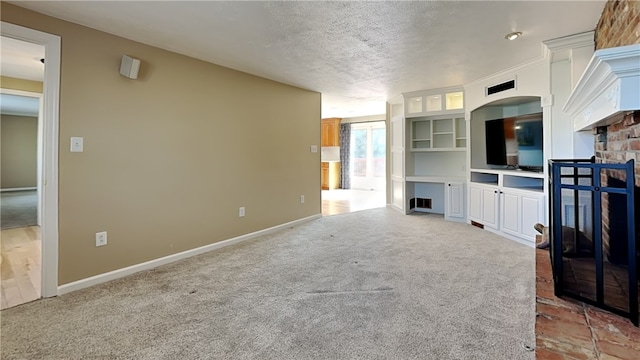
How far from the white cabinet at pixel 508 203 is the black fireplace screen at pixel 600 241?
190 cm

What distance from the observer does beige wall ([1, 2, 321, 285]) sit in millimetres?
2613

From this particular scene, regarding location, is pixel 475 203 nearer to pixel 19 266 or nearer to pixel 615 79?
pixel 615 79

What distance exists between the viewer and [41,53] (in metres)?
3.27

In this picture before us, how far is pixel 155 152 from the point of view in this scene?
10.4ft

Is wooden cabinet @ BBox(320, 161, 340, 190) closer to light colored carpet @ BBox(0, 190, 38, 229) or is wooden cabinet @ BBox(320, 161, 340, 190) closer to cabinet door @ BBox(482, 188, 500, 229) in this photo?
cabinet door @ BBox(482, 188, 500, 229)

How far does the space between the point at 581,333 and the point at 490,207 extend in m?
3.51

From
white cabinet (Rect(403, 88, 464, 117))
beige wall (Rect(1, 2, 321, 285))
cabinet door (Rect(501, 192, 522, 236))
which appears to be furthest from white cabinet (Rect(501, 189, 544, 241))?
beige wall (Rect(1, 2, 321, 285))

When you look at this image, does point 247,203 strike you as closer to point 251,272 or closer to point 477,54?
Answer: point 251,272

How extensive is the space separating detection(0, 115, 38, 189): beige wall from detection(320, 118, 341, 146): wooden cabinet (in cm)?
836

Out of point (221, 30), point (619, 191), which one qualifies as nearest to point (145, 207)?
point (221, 30)

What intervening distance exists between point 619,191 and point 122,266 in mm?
3588

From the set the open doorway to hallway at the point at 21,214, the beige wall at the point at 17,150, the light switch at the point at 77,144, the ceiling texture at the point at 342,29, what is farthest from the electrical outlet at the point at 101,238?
the beige wall at the point at 17,150

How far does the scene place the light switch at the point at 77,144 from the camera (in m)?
2.60

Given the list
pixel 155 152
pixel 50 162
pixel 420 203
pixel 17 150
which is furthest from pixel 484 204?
pixel 17 150
